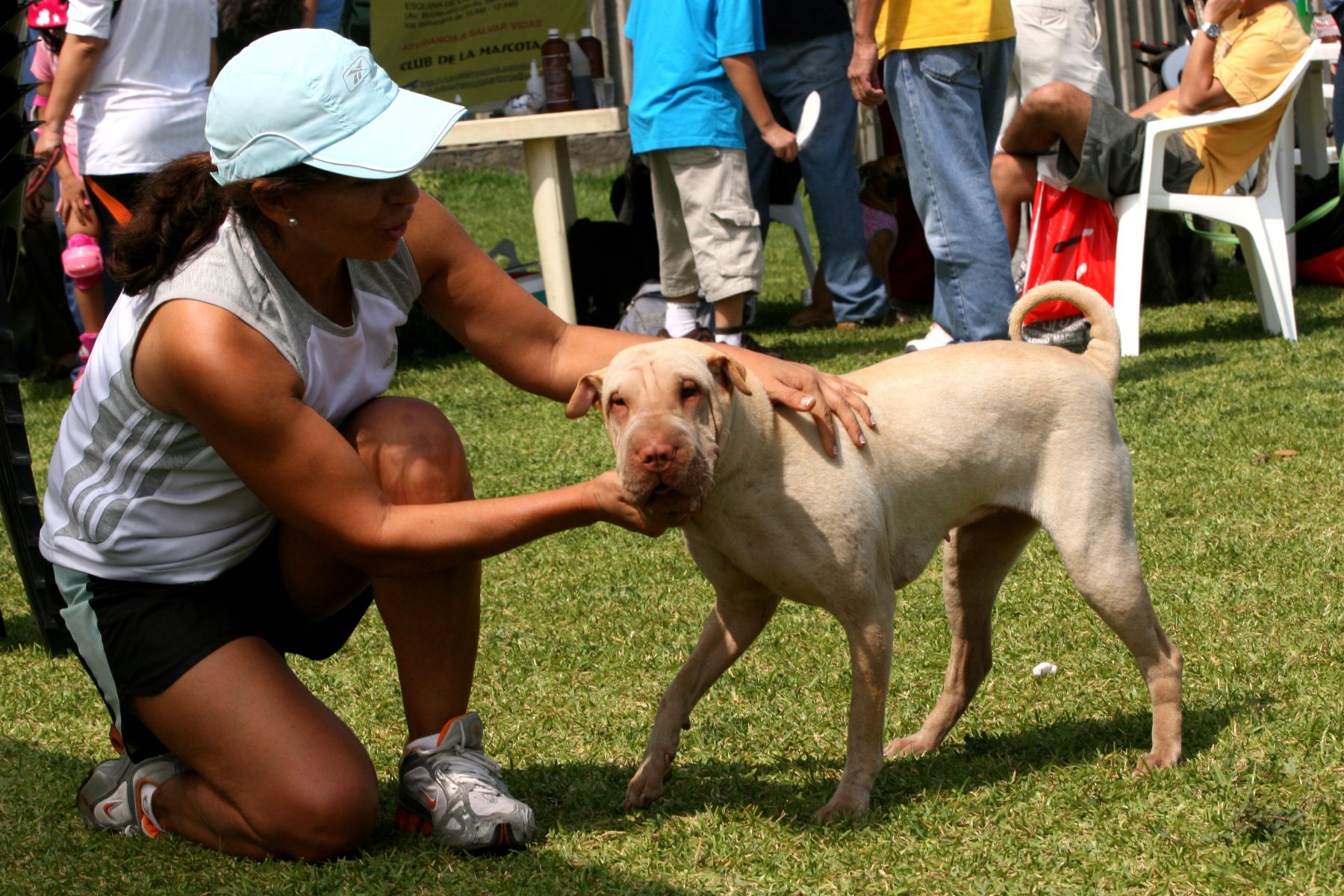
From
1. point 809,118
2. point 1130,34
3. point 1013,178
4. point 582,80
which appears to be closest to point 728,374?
point 1013,178

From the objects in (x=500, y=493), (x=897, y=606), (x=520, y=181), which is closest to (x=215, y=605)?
(x=897, y=606)

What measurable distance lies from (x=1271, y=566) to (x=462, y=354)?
17.5 feet

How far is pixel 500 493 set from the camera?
5.28 m

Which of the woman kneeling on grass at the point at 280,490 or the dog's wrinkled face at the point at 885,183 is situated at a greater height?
the woman kneeling on grass at the point at 280,490

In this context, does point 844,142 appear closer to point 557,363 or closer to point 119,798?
point 557,363

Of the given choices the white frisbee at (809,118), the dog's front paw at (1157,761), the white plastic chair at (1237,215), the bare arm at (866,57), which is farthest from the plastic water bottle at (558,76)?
the dog's front paw at (1157,761)

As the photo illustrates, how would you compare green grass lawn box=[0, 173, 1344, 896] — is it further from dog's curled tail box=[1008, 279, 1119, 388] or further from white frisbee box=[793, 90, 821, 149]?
white frisbee box=[793, 90, 821, 149]

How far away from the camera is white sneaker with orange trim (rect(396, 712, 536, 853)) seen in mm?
2664

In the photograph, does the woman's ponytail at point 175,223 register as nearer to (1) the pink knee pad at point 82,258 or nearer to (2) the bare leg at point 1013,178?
(1) the pink knee pad at point 82,258

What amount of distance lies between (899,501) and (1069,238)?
432cm

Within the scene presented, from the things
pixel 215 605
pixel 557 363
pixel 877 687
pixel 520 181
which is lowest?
pixel 520 181

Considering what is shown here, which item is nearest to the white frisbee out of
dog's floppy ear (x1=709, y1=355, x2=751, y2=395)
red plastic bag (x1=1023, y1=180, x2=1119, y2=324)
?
red plastic bag (x1=1023, y1=180, x2=1119, y2=324)

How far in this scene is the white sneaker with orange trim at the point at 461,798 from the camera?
2664 mm

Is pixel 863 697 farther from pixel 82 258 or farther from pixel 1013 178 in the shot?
pixel 82 258
